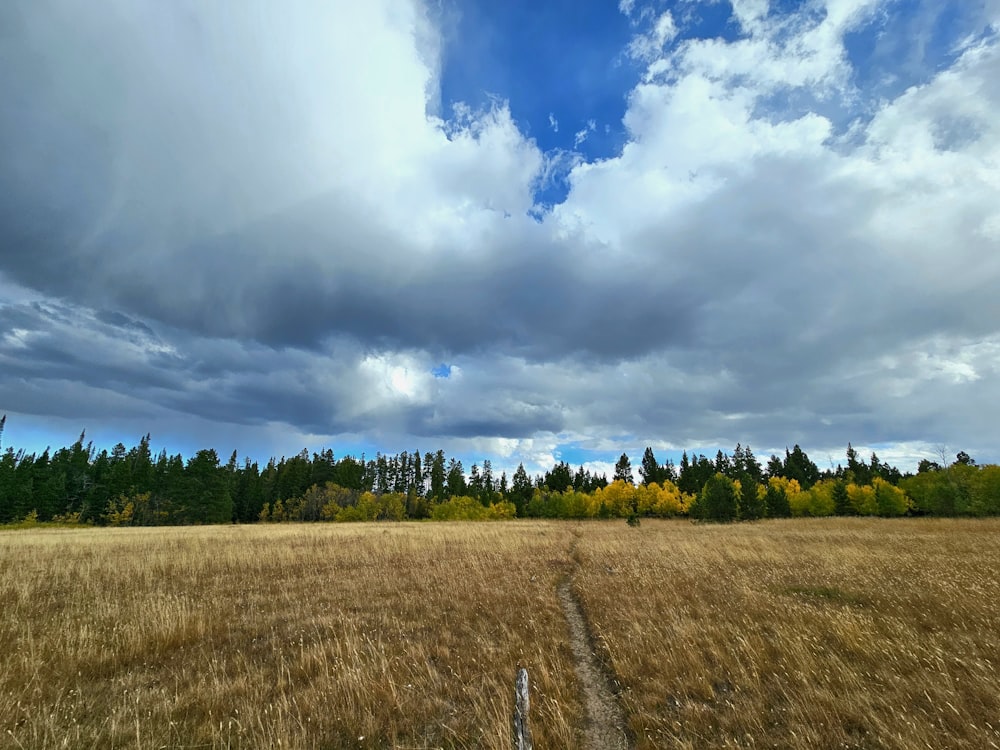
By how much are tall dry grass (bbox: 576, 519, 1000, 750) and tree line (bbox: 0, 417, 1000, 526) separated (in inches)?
1464

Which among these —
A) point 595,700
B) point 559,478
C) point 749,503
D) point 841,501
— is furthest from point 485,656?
point 559,478

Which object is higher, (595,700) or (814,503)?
(595,700)

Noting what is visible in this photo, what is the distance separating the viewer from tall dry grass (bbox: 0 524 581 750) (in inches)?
210

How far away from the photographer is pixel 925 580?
1110cm

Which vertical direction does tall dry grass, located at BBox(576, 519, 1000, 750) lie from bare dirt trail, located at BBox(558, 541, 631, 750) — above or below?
above

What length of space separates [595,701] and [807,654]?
3.52 metres

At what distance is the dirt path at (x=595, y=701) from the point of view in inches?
210

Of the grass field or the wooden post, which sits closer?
the wooden post

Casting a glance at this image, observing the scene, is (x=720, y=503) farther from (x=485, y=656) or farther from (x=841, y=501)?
(x=485, y=656)

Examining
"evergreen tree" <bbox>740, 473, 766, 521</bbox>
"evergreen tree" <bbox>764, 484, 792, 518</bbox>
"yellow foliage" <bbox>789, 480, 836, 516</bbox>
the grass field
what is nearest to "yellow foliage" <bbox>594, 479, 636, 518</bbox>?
"evergreen tree" <bbox>764, 484, 792, 518</bbox>

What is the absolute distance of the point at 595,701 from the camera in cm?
627

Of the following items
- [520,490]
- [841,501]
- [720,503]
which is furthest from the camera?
[520,490]

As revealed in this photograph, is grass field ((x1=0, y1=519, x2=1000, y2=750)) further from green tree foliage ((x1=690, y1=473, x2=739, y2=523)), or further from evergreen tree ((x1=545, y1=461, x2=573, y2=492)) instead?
evergreen tree ((x1=545, y1=461, x2=573, y2=492))

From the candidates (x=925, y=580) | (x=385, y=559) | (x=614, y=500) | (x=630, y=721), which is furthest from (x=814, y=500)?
(x=630, y=721)
